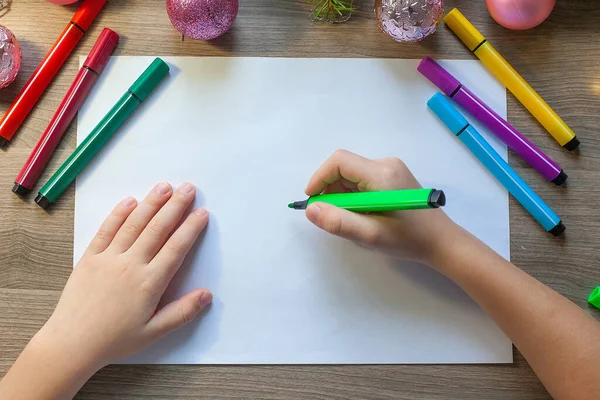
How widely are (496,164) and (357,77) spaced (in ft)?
0.63

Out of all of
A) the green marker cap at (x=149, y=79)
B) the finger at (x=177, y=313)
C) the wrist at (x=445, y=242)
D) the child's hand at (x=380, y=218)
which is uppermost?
the green marker cap at (x=149, y=79)

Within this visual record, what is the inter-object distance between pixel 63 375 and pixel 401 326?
0.37 meters

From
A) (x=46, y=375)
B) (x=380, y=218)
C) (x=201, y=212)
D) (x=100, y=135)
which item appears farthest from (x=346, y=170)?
(x=46, y=375)

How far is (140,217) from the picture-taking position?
2.05 ft

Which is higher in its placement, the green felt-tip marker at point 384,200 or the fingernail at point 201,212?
the green felt-tip marker at point 384,200

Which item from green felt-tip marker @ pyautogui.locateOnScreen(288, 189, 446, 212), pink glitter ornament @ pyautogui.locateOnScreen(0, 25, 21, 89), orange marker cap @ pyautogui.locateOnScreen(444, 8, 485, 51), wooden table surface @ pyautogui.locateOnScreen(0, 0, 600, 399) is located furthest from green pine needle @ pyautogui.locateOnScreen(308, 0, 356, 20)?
pink glitter ornament @ pyautogui.locateOnScreen(0, 25, 21, 89)

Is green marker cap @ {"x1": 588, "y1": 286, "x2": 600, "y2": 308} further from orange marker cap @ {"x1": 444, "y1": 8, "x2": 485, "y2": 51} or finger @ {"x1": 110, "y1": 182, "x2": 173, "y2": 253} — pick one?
finger @ {"x1": 110, "y1": 182, "x2": 173, "y2": 253}

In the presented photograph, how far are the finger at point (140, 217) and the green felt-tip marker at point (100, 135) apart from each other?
0.08 m

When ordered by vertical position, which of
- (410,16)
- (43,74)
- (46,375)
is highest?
(410,16)

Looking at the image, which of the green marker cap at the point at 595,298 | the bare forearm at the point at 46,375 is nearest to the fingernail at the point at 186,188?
the bare forearm at the point at 46,375

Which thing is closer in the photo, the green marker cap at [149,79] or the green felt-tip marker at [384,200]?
the green felt-tip marker at [384,200]

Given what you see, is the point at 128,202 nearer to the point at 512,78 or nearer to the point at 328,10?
the point at 328,10

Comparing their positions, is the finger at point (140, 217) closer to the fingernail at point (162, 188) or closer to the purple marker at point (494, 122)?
the fingernail at point (162, 188)

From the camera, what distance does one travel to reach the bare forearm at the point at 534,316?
564 millimetres
